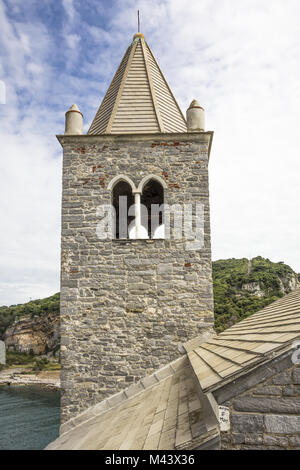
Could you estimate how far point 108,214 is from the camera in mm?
7738

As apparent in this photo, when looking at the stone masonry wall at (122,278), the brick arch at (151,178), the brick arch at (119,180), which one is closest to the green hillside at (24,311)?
the stone masonry wall at (122,278)

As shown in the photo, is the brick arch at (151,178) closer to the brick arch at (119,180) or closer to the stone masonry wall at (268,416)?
the brick arch at (119,180)

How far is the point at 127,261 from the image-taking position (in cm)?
754

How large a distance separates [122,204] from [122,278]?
8.99 ft

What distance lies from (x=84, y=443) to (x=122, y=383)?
207cm

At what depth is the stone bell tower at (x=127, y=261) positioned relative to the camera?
7.11 meters

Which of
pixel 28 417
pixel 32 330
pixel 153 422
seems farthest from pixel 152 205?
pixel 32 330

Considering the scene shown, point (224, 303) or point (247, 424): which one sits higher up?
point (224, 303)

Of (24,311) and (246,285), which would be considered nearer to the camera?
(246,285)

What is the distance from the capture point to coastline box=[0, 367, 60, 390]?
31086 millimetres

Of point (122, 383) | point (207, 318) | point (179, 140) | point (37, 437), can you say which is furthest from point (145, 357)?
point (37, 437)

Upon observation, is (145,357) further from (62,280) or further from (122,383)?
(62,280)

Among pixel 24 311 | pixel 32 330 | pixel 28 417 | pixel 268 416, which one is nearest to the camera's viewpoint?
pixel 268 416

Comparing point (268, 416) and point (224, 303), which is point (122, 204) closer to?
point (268, 416)
